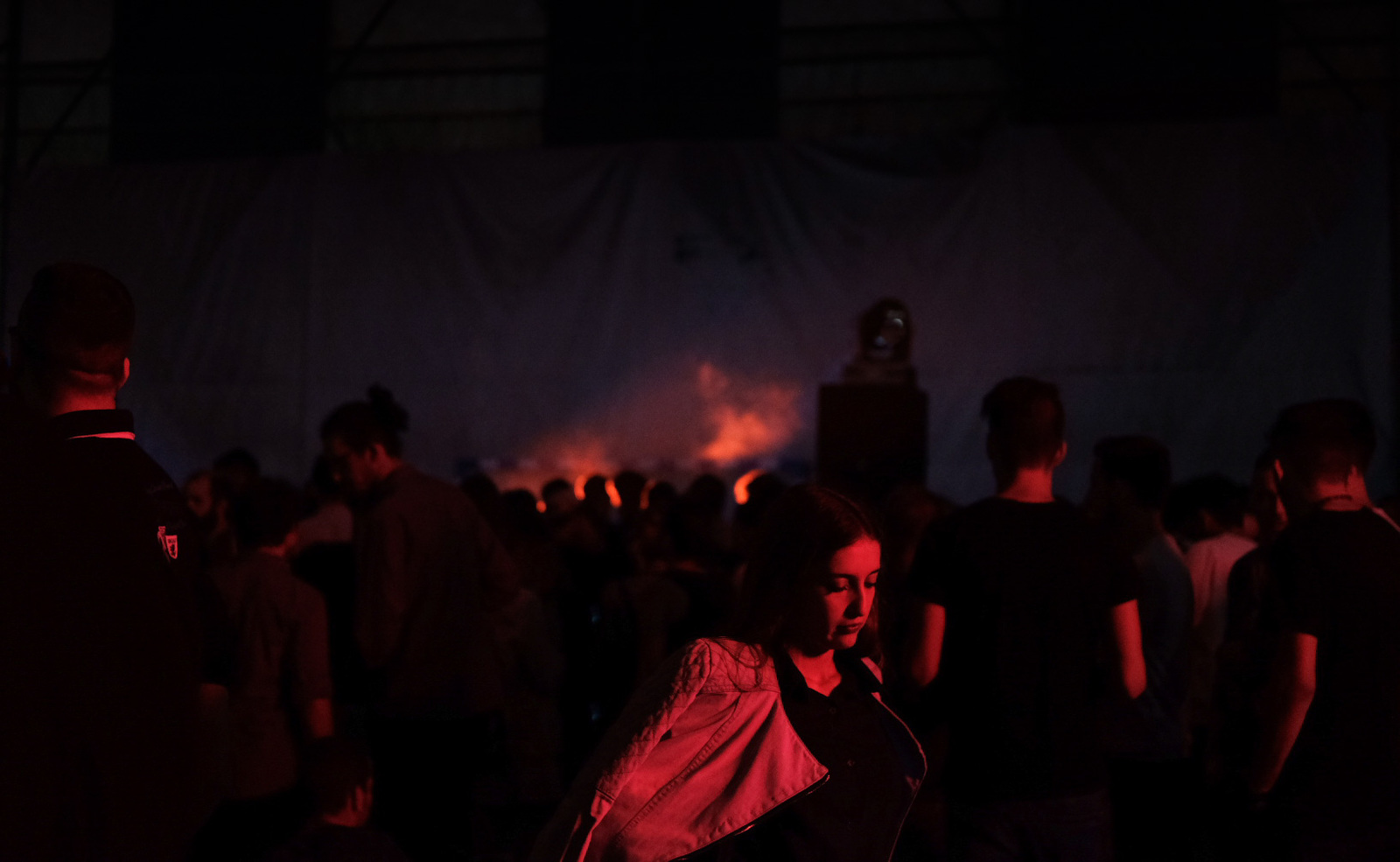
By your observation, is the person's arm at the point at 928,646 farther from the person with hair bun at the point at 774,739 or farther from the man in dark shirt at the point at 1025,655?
the person with hair bun at the point at 774,739

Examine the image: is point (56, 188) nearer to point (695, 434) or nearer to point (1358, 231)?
point (695, 434)

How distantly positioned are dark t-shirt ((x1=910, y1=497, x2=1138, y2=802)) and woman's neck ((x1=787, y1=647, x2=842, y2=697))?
58cm

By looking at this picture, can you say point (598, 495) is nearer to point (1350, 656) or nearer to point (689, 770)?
point (1350, 656)

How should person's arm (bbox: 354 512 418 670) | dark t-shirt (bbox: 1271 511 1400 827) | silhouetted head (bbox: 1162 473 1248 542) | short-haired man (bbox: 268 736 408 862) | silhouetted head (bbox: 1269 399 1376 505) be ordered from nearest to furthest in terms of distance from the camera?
1. dark t-shirt (bbox: 1271 511 1400 827)
2. silhouetted head (bbox: 1269 399 1376 505)
3. short-haired man (bbox: 268 736 408 862)
4. person's arm (bbox: 354 512 418 670)
5. silhouetted head (bbox: 1162 473 1248 542)

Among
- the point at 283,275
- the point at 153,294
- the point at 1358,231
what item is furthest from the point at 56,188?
the point at 1358,231

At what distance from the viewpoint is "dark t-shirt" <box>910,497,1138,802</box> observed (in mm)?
2232

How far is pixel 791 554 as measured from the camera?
1730 millimetres

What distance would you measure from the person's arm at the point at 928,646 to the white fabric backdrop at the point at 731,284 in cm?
608

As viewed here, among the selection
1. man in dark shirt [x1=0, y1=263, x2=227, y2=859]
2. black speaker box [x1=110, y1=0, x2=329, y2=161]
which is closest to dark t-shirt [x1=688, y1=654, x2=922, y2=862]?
man in dark shirt [x1=0, y1=263, x2=227, y2=859]

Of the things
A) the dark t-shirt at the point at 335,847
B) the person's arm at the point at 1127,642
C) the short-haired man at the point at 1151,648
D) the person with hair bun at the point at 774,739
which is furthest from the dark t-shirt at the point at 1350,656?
the dark t-shirt at the point at 335,847

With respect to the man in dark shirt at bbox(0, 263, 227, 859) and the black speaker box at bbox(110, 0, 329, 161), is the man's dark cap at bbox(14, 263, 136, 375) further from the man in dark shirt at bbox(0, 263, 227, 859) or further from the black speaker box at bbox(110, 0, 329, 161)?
the black speaker box at bbox(110, 0, 329, 161)

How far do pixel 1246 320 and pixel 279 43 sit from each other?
7.34 meters

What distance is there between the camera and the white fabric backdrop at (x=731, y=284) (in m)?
7.95

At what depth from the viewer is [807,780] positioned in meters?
1.61
